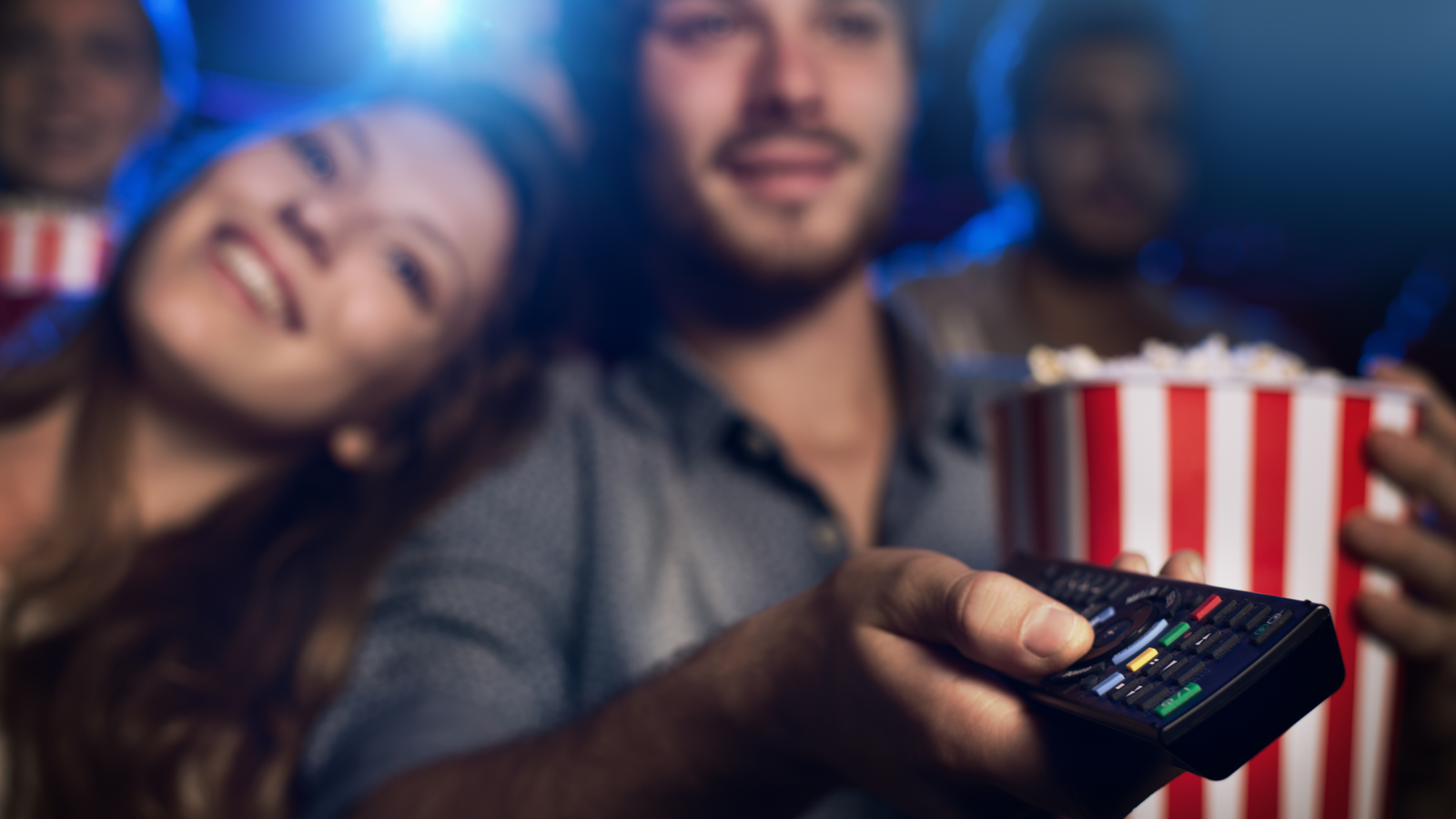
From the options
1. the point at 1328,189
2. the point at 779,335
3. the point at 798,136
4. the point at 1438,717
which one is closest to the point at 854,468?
the point at 779,335

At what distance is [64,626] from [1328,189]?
3434 mm

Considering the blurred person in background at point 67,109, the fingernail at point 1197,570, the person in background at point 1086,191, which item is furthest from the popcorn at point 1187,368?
the blurred person in background at point 67,109

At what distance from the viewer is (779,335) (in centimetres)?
118

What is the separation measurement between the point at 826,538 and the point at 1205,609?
581 millimetres

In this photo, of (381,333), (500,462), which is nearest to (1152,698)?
(500,462)

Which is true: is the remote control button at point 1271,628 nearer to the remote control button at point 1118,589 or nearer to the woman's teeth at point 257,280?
the remote control button at point 1118,589

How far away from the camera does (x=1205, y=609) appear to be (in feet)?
1.16

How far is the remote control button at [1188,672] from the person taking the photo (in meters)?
0.31

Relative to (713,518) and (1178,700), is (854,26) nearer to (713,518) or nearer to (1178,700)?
(713,518)

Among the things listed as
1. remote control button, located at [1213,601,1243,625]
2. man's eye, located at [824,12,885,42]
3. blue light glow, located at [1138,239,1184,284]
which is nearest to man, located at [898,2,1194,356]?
blue light glow, located at [1138,239,1184,284]

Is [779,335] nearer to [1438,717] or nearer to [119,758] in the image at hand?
[1438,717]

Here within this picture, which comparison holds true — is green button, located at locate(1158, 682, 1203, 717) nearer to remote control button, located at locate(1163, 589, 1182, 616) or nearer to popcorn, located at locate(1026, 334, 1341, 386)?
remote control button, located at locate(1163, 589, 1182, 616)

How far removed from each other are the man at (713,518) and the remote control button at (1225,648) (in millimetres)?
107

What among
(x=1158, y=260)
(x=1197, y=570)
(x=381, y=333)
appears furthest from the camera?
(x=1158, y=260)
